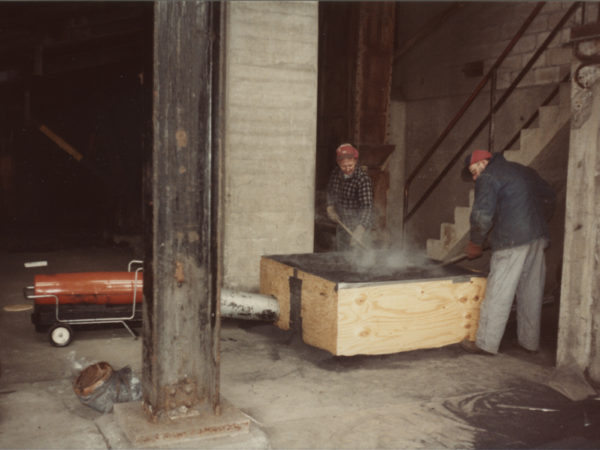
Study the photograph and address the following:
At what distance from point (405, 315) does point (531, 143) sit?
3.39 m

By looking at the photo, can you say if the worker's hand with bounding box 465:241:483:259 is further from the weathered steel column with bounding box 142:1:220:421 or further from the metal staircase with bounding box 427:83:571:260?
the weathered steel column with bounding box 142:1:220:421

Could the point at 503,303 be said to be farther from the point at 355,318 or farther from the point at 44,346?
the point at 44,346

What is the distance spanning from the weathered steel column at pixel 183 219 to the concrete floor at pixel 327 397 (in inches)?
14.3

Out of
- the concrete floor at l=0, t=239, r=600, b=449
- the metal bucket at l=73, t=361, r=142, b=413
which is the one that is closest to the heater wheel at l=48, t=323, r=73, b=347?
the concrete floor at l=0, t=239, r=600, b=449

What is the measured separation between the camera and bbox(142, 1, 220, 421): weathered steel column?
12.1 ft

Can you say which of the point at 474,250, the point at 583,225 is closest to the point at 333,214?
the point at 474,250

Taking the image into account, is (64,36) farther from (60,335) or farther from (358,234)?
(60,335)

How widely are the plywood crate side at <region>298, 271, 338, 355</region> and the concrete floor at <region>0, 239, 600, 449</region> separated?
197 mm

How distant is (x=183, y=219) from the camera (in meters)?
3.82

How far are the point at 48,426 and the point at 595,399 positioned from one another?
13.4 ft

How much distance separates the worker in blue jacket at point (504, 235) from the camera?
6.15 metres

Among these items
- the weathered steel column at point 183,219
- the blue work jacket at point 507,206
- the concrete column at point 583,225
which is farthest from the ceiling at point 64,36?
the weathered steel column at point 183,219

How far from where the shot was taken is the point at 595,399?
203 inches

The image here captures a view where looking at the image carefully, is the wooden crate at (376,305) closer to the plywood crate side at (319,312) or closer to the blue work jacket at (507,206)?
the plywood crate side at (319,312)
